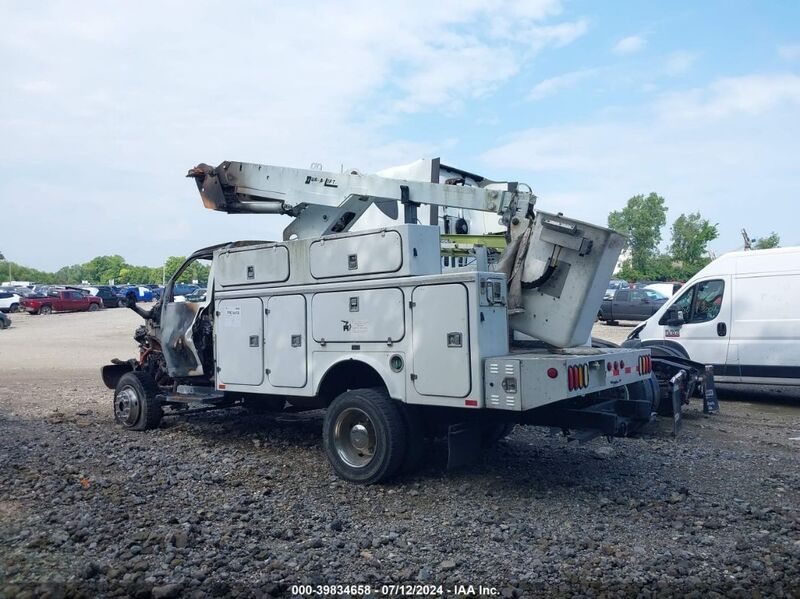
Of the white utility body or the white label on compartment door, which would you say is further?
the white label on compartment door

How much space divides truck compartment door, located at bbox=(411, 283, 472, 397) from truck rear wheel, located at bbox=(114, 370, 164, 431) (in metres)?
4.33

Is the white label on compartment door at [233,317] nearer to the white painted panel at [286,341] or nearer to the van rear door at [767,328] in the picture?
the white painted panel at [286,341]

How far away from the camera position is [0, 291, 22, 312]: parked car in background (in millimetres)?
40375

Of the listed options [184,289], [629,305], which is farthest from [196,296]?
[629,305]

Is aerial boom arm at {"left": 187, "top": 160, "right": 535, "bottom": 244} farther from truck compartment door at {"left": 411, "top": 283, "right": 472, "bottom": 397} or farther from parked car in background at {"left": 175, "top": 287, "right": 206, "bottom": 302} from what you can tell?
truck compartment door at {"left": 411, "top": 283, "right": 472, "bottom": 397}

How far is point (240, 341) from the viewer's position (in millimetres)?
7488

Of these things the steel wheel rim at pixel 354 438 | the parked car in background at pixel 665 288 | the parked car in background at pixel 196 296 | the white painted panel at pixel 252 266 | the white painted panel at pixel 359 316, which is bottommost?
the steel wheel rim at pixel 354 438

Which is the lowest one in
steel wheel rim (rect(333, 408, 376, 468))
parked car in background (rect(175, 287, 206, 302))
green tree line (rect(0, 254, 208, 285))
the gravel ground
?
the gravel ground

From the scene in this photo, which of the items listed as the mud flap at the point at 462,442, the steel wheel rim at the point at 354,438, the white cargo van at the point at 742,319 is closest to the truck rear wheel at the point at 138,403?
the steel wheel rim at the point at 354,438

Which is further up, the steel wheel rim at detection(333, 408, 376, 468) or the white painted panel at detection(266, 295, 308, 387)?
the white painted panel at detection(266, 295, 308, 387)

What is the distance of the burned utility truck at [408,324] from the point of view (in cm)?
556

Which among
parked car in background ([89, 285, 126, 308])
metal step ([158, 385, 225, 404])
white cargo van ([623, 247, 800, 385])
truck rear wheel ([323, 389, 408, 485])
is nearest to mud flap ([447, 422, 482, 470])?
truck rear wheel ([323, 389, 408, 485])

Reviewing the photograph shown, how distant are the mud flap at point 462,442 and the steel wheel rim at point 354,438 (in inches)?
30.2

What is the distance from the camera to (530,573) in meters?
4.28
